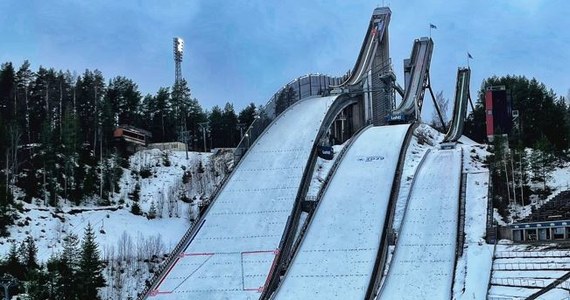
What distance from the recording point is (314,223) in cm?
2728

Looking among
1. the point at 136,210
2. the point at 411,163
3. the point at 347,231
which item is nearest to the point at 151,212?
the point at 136,210

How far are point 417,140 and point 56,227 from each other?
16.7m

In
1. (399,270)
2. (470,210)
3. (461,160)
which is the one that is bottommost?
(399,270)

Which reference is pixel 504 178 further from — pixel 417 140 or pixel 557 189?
pixel 417 140

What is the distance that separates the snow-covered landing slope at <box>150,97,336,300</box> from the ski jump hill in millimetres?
40

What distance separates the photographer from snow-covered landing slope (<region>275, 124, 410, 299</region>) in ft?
74.9

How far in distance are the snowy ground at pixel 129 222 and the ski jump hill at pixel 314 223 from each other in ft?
5.68

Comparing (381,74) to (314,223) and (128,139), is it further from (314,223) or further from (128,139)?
(314,223)

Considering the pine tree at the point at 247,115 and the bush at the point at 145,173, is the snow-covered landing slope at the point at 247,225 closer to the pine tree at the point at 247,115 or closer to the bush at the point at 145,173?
the bush at the point at 145,173

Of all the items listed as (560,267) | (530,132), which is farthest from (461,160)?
(560,267)

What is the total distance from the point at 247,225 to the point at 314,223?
241 centimetres

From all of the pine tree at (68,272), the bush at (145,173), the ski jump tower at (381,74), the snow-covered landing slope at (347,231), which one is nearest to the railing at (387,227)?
Answer: the snow-covered landing slope at (347,231)

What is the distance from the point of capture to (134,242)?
28766mm

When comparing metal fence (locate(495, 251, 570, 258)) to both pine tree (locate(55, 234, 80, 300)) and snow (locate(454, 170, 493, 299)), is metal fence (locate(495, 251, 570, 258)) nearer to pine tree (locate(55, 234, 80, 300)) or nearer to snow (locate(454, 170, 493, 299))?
snow (locate(454, 170, 493, 299))
